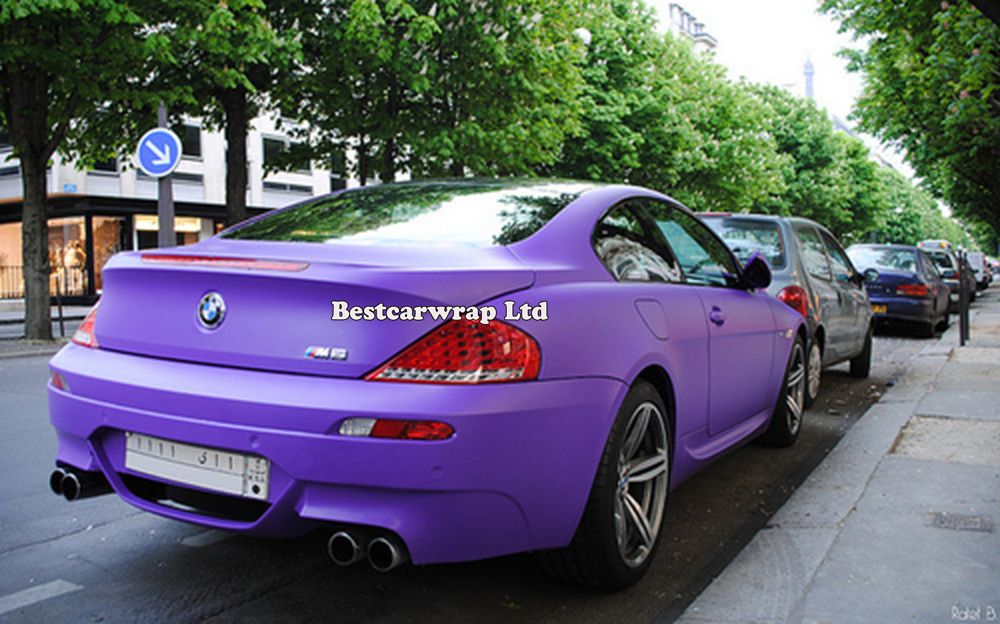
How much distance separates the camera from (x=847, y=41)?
2691cm

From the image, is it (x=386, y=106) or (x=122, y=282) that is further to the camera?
(x=386, y=106)

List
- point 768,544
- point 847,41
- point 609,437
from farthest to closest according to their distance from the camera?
1. point 847,41
2. point 768,544
3. point 609,437

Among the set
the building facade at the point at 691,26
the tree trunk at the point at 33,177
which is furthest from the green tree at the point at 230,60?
the building facade at the point at 691,26

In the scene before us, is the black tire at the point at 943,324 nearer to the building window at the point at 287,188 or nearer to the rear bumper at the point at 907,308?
the rear bumper at the point at 907,308

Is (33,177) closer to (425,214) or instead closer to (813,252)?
(813,252)

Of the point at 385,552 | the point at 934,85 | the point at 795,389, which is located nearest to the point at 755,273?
the point at 795,389

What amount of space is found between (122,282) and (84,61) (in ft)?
38.9

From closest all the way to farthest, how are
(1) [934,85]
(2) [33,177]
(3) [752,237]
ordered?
1. (3) [752,237]
2. (2) [33,177]
3. (1) [934,85]

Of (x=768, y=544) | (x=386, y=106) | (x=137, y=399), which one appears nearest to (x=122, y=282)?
(x=137, y=399)

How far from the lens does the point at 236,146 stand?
17.4 metres

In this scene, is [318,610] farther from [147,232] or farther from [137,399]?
[147,232]

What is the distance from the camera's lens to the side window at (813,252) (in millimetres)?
7793

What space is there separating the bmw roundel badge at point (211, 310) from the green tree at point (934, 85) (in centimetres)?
813

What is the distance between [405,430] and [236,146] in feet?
52.9
